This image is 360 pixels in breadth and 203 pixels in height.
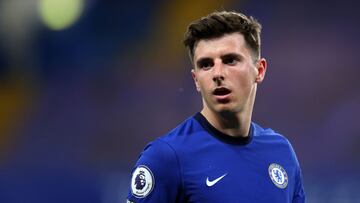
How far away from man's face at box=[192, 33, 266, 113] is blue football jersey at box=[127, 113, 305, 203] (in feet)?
0.34

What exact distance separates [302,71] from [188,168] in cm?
302

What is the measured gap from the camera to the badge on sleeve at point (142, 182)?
1386 millimetres

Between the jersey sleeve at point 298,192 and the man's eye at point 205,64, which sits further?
the jersey sleeve at point 298,192

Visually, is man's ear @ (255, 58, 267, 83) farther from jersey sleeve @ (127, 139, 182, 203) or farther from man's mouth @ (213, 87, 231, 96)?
jersey sleeve @ (127, 139, 182, 203)

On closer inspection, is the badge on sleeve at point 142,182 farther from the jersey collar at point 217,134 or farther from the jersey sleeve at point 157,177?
the jersey collar at point 217,134

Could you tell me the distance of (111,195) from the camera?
3.90 m

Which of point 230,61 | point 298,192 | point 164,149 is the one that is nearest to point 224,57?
point 230,61

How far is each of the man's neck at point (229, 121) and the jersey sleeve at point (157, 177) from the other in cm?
20

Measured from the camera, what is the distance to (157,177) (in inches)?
54.3

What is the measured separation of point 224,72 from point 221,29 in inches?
5.4

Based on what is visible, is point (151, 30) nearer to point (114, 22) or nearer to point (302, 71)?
point (114, 22)

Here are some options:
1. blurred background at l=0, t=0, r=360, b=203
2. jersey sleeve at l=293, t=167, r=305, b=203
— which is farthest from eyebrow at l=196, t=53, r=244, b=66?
blurred background at l=0, t=0, r=360, b=203

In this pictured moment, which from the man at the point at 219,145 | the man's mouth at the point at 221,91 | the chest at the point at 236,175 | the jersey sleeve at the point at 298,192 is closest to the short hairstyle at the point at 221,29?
the man at the point at 219,145

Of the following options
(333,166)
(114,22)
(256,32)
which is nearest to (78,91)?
(114,22)
